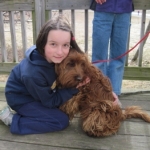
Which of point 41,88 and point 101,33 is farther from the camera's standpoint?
point 101,33

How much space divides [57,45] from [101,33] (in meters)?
0.90

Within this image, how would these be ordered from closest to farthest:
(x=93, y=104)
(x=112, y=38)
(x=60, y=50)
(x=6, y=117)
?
(x=60, y=50) < (x=93, y=104) < (x=6, y=117) < (x=112, y=38)

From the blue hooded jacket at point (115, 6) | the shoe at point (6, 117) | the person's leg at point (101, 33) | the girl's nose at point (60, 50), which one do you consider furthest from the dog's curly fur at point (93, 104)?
the blue hooded jacket at point (115, 6)

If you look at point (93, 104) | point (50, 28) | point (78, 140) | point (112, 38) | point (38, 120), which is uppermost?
point (50, 28)

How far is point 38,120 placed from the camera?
2273mm

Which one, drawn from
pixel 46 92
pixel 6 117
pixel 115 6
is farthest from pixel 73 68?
pixel 115 6

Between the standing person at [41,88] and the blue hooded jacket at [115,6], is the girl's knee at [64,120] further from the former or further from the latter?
the blue hooded jacket at [115,6]

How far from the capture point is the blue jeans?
2.69 m

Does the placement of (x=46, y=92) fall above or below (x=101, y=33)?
below

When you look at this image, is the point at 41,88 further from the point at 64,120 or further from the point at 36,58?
the point at 64,120

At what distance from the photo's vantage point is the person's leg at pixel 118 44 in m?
2.72

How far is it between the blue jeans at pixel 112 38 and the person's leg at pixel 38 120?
35.8 inches

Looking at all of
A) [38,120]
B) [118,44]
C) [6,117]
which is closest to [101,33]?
[118,44]

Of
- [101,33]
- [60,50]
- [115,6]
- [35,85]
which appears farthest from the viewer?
[101,33]
